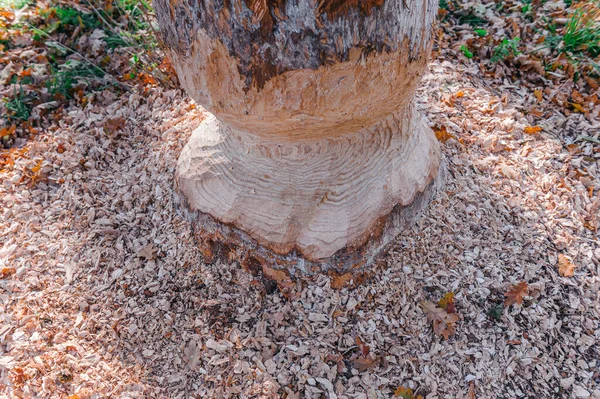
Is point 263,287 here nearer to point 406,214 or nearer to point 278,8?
point 406,214

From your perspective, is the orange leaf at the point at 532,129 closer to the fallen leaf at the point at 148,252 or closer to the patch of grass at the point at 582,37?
the patch of grass at the point at 582,37

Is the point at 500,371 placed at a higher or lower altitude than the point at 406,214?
lower

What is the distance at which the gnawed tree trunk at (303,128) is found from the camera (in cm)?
141

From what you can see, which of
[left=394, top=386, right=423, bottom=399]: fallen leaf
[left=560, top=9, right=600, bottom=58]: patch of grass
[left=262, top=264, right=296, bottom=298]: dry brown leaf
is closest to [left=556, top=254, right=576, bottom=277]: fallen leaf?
[left=394, top=386, right=423, bottom=399]: fallen leaf

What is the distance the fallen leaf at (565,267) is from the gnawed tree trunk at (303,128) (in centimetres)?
70

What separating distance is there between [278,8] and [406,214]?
3.60ft

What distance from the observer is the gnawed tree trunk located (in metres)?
1.41

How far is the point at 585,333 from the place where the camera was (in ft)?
6.61

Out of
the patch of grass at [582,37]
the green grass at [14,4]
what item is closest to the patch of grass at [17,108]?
the green grass at [14,4]

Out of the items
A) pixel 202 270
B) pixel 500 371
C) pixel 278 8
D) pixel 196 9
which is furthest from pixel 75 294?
pixel 500 371

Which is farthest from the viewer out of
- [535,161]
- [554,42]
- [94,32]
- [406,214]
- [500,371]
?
[94,32]

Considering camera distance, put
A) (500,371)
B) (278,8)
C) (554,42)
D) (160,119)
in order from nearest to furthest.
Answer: (278,8) → (500,371) → (160,119) → (554,42)

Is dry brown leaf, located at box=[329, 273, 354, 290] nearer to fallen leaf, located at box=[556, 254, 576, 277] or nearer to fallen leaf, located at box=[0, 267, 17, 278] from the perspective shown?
fallen leaf, located at box=[556, 254, 576, 277]

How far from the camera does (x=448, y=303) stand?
199 centimetres
